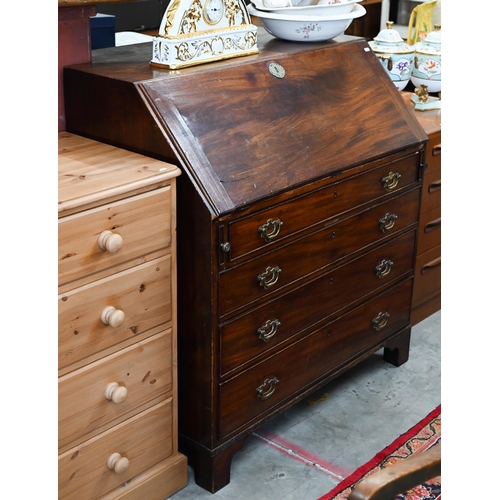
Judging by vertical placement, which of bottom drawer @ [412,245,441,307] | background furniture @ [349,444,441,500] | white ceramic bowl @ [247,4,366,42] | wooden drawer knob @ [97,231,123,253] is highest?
white ceramic bowl @ [247,4,366,42]

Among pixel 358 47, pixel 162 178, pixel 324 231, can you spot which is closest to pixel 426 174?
pixel 358 47

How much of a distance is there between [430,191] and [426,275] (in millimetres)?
382

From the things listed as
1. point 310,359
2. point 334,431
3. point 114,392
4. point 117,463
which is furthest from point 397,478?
point 334,431

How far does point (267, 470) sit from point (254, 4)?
152 centimetres

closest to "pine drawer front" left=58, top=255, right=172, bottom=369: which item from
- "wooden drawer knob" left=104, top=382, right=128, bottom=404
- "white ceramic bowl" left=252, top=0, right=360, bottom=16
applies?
"wooden drawer knob" left=104, top=382, right=128, bottom=404

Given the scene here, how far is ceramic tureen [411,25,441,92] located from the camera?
3275 millimetres

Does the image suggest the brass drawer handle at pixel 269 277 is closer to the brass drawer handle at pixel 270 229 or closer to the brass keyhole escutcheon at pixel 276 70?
the brass drawer handle at pixel 270 229

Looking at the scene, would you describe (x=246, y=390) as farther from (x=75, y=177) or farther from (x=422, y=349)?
(x=422, y=349)

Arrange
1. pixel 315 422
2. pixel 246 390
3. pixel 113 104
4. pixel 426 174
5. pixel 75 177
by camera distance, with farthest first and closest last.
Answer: pixel 426 174, pixel 315 422, pixel 246 390, pixel 113 104, pixel 75 177

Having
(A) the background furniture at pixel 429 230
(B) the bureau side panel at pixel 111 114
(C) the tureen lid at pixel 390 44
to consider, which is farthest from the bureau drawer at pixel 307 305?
(C) the tureen lid at pixel 390 44

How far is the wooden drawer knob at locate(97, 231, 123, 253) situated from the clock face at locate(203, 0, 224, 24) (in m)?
0.76

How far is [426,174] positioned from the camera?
3.07 meters

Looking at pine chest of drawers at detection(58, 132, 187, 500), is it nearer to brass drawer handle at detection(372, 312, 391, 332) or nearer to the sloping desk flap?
the sloping desk flap

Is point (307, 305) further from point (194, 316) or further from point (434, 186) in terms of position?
point (434, 186)
